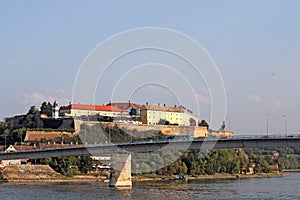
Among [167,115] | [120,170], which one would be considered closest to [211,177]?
[120,170]

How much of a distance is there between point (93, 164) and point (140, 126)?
34302 mm

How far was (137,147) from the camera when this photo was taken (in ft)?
226

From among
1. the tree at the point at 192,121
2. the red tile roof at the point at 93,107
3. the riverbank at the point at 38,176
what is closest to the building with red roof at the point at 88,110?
the red tile roof at the point at 93,107

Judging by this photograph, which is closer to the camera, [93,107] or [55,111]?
[55,111]

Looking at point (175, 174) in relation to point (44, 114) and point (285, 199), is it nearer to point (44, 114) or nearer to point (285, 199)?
point (44, 114)

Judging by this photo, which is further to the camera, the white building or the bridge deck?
the white building

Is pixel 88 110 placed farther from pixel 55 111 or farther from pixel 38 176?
pixel 38 176

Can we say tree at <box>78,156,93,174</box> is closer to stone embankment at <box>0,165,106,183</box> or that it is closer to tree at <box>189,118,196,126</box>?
stone embankment at <box>0,165,106,183</box>

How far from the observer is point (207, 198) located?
5362cm

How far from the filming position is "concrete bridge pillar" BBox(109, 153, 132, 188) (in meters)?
69.6

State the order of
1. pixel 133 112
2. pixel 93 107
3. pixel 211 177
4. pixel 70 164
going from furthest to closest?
pixel 133 112
pixel 93 107
pixel 211 177
pixel 70 164

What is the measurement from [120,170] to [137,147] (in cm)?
348

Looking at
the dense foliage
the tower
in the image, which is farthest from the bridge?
the tower

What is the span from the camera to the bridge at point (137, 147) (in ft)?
192
